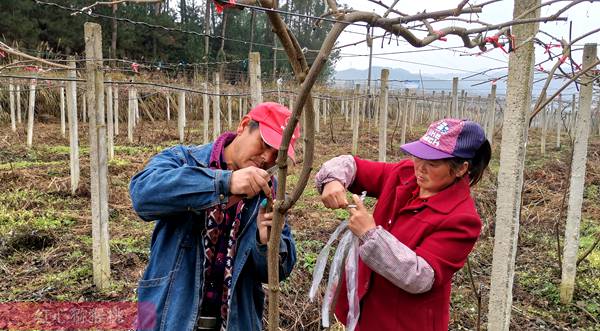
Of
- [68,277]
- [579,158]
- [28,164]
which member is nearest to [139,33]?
[28,164]

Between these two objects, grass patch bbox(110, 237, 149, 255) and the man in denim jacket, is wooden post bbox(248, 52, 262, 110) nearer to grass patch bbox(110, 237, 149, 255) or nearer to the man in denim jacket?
the man in denim jacket

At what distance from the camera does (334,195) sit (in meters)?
1.40

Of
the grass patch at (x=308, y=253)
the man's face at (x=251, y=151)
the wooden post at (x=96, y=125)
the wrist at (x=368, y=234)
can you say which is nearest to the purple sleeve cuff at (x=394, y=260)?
the wrist at (x=368, y=234)

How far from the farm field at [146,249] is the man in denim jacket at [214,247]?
1.31 m

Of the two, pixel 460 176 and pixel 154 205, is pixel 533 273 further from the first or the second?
pixel 154 205

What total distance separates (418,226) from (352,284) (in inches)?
10.8

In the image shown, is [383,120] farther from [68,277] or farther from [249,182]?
[249,182]

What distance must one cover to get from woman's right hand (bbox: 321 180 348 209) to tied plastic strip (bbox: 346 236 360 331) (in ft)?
0.42

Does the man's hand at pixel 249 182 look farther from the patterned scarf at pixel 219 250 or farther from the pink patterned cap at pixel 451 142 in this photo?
the pink patterned cap at pixel 451 142

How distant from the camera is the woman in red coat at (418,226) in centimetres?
126

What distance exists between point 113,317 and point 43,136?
1043cm

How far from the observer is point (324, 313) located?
1.38 metres

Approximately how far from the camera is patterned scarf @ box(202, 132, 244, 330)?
1435 mm


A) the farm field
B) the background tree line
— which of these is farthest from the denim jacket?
the background tree line
